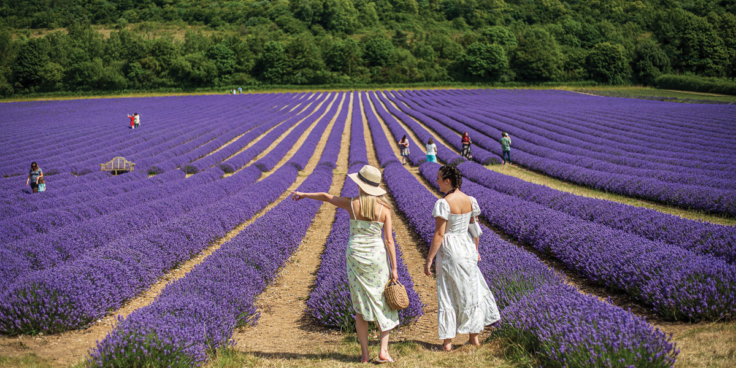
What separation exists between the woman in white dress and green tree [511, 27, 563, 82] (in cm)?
7054

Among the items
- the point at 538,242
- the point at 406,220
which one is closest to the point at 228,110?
the point at 406,220

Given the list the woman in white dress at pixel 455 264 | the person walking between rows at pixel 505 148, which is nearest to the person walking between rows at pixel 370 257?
the woman in white dress at pixel 455 264

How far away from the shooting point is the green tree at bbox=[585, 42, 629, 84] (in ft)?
221

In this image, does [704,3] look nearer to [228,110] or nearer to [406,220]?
[228,110]

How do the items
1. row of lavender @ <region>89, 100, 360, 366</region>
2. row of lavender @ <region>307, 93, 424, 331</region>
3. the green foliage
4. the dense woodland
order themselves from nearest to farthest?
row of lavender @ <region>89, 100, 360, 366</region> < row of lavender @ <region>307, 93, 424, 331</region> < the green foliage < the dense woodland

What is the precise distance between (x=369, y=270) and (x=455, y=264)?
0.81 metres

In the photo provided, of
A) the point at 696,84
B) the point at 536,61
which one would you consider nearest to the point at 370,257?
the point at 696,84

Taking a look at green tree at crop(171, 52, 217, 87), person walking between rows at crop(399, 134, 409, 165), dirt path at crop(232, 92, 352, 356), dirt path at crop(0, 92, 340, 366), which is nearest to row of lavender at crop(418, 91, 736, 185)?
person walking between rows at crop(399, 134, 409, 165)

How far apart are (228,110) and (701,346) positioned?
40.5 meters

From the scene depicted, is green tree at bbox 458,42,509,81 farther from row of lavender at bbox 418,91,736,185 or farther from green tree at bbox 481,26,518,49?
row of lavender at bbox 418,91,736,185

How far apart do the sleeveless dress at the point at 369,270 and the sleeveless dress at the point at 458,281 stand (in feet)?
1.81

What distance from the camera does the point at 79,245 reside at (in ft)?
25.1

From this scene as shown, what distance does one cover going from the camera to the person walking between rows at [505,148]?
1852 centimetres

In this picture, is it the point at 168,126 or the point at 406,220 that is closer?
the point at 406,220
